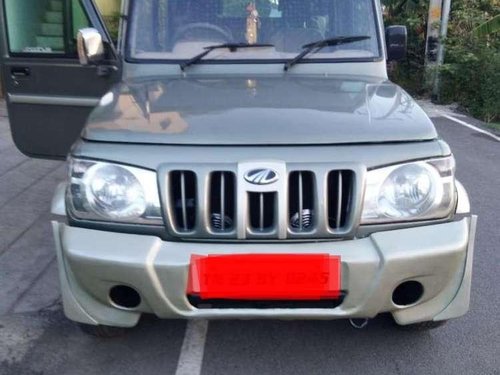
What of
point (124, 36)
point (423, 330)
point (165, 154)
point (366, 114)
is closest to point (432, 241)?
point (366, 114)

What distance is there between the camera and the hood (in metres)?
3.01

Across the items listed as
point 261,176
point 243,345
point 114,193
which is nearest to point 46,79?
point 114,193

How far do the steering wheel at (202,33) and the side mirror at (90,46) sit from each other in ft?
1.63

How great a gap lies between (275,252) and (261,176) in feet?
1.06

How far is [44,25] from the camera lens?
529cm

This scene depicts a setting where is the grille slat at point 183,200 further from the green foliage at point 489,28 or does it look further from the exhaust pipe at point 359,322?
the green foliage at point 489,28

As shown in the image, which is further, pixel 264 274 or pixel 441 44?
pixel 441 44

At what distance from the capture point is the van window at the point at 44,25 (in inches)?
201

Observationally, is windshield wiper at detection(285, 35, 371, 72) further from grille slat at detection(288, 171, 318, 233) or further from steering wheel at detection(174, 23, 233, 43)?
grille slat at detection(288, 171, 318, 233)

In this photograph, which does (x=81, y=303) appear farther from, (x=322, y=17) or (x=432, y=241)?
(x=322, y=17)

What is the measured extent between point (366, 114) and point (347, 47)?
1032 mm

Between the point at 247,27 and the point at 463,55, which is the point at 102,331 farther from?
the point at 463,55

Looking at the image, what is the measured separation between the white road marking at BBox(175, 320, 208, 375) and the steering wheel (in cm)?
168

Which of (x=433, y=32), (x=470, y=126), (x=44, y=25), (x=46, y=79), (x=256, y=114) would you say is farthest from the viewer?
(x=433, y=32)
